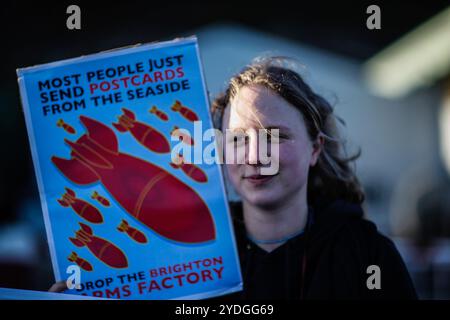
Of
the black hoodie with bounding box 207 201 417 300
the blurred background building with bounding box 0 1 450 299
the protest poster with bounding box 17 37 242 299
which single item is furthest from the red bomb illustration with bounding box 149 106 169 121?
the blurred background building with bounding box 0 1 450 299

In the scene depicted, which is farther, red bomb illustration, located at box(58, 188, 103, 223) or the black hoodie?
the black hoodie

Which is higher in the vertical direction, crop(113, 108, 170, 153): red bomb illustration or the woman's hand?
crop(113, 108, 170, 153): red bomb illustration

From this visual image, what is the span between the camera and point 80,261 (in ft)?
4.33

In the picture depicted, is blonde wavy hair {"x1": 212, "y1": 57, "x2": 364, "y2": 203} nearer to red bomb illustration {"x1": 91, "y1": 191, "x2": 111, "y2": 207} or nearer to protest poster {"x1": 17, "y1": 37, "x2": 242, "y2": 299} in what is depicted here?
protest poster {"x1": 17, "y1": 37, "x2": 242, "y2": 299}

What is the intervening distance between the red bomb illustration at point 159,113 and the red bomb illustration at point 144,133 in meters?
0.03

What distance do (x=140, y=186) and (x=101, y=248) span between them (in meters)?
0.16

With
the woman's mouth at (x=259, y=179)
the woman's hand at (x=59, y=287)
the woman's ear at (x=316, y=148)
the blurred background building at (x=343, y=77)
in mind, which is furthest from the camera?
the blurred background building at (x=343, y=77)

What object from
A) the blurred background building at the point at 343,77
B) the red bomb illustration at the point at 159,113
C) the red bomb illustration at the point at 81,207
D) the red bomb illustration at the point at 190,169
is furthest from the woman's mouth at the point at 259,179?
the blurred background building at the point at 343,77

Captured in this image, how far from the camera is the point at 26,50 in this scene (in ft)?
10.7

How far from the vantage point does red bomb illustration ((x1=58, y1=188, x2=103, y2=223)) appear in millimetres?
1323

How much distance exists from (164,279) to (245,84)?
485mm

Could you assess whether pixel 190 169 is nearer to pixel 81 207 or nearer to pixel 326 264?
pixel 81 207

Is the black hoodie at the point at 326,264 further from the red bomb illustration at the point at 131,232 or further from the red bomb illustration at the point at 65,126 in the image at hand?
the red bomb illustration at the point at 65,126

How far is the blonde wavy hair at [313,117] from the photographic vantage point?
4.76ft
